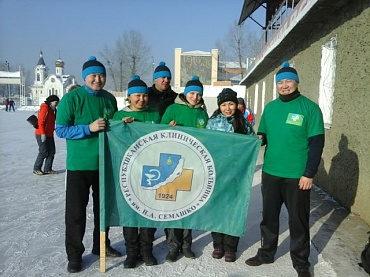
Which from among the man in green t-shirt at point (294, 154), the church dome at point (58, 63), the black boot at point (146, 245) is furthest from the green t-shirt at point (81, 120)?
the church dome at point (58, 63)

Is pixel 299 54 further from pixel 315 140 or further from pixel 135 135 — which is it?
pixel 135 135

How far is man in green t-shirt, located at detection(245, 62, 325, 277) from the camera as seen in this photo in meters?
3.11

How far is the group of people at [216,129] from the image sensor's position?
314 cm

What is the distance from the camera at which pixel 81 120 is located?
3213 mm

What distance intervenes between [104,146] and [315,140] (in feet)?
6.52

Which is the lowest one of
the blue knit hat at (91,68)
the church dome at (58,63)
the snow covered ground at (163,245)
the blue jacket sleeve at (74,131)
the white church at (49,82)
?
the snow covered ground at (163,245)

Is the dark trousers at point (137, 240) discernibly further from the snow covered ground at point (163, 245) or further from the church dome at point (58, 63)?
the church dome at point (58, 63)

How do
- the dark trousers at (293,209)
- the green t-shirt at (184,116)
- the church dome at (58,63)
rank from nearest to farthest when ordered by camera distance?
the dark trousers at (293,209) < the green t-shirt at (184,116) < the church dome at (58,63)

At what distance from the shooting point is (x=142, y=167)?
3.31 meters

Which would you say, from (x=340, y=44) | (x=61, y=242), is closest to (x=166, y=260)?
(x=61, y=242)

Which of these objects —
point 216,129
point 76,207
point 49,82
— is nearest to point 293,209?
point 216,129

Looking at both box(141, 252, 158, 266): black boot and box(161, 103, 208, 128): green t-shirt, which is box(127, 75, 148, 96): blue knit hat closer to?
box(161, 103, 208, 128): green t-shirt

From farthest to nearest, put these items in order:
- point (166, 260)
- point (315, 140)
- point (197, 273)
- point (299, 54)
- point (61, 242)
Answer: point (299, 54) → point (61, 242) → point (166, 260) → point (197, 273) → point (315, 140)

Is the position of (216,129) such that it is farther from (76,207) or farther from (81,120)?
(76,207)
